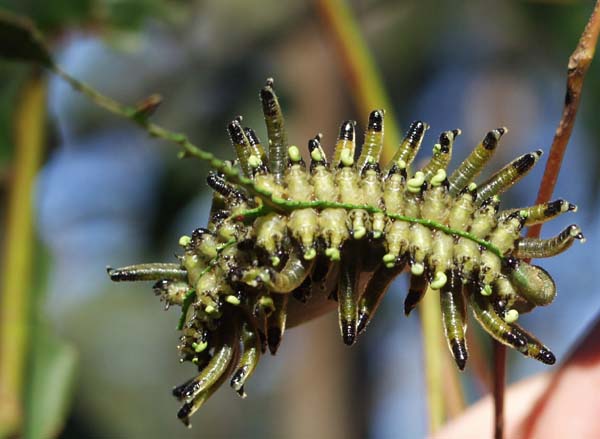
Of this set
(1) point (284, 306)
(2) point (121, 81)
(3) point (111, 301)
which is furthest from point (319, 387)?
(3) point (111, 301)

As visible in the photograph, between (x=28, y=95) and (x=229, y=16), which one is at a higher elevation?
(x=229, y=16)

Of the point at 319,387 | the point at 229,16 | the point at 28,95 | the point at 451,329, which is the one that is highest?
the point at 229,16

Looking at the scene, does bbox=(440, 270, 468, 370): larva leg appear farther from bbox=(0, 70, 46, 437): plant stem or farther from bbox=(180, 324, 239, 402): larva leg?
bbox=(0, 70, 46, 437): plant stem

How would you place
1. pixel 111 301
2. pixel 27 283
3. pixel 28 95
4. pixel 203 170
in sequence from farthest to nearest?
pixel 111 301, pixel 203 170, pixel 28 95, pixel 27 283

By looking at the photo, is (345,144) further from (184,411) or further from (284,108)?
(284,108)

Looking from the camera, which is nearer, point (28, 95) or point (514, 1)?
point (28, 95)

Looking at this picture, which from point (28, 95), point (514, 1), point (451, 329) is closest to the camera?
point (451, 329)

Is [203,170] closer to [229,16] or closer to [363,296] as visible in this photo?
[229,16]
